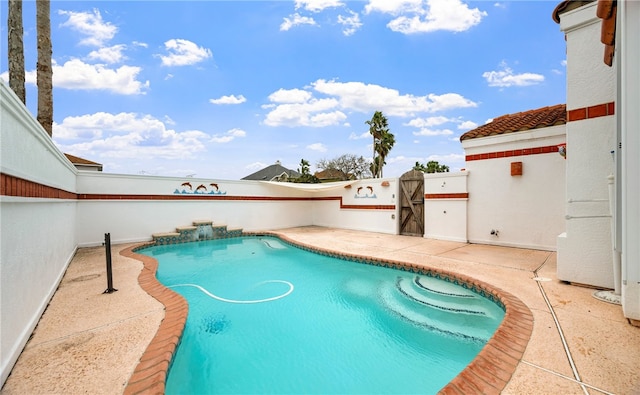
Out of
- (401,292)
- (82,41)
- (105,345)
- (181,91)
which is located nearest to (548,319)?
(401,292)

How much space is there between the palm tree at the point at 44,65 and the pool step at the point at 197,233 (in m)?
4.79

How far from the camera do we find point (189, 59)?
39.7 feet

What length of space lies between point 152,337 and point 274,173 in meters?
30.6

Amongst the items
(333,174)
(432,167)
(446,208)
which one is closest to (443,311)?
(446,208)

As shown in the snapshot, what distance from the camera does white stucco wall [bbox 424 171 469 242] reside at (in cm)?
866

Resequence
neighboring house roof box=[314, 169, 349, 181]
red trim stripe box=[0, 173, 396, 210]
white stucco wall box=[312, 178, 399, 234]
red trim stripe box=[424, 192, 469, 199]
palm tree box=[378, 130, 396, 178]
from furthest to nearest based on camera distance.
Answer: neighboring house roof box=[314, 169, 349, 181]
palm tree box=[378, 130, 396, 178]
white stucco wall box=[312, 178, 399, 234]
red trim stripe box=[424, 192, 469, 199]
red trim stripe box=[0, 173, 396, 210]

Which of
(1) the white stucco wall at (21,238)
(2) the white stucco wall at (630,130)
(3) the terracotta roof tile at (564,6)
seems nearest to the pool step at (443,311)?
(2) the white stucco wall at (630,130)

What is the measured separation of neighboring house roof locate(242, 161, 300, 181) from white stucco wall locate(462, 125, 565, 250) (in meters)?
24.2

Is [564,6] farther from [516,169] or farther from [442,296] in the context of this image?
[442,296]

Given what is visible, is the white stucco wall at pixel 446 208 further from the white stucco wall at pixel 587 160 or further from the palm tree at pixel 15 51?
the palm tree at pixel 15 51

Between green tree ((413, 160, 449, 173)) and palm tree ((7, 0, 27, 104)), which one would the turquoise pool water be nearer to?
palm tree ((7, 0, 27, 104))

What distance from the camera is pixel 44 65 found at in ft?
24.6

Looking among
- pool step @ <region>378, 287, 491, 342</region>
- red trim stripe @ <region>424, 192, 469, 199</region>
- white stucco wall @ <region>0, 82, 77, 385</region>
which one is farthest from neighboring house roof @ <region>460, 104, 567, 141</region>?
white stucco wall @ <region>0, 82, 77, 385</region>

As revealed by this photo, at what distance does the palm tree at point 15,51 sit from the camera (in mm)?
7082
